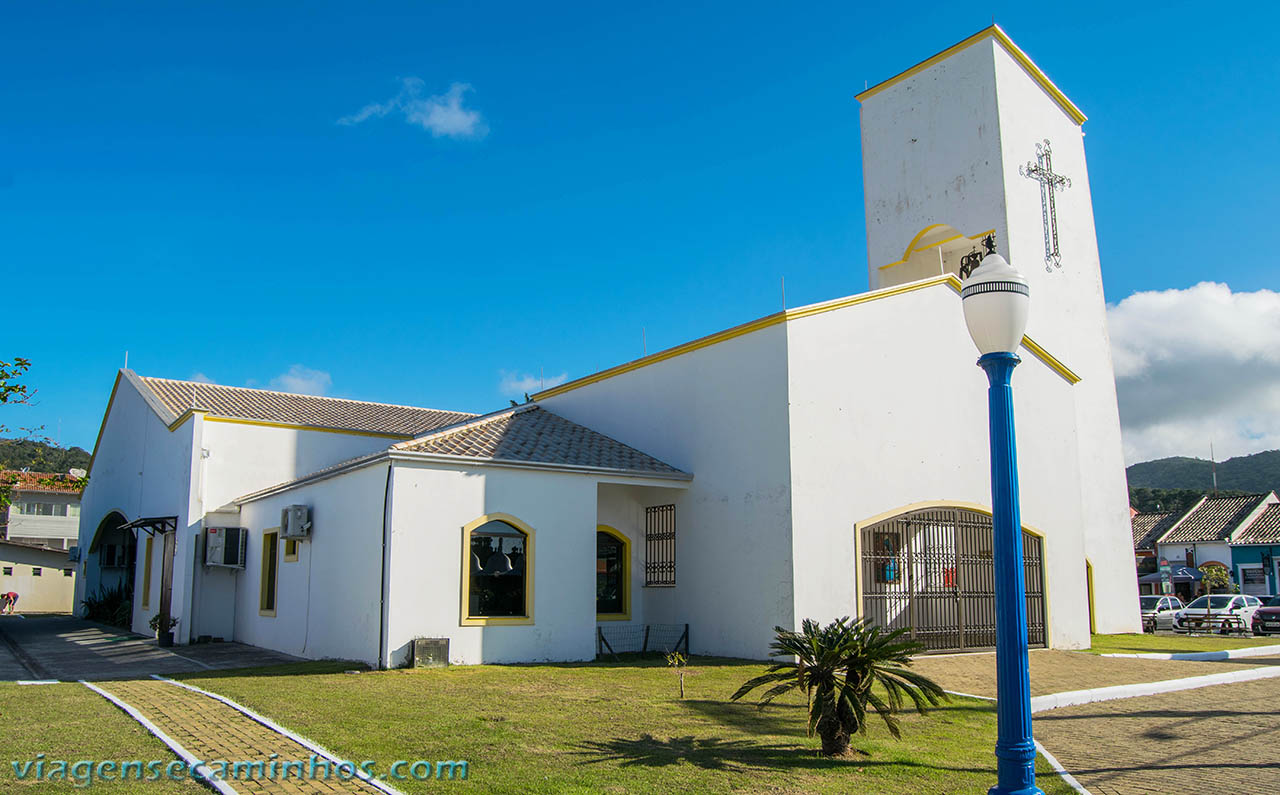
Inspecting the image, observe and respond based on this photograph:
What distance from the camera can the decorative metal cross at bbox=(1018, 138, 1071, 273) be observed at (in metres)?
23.1

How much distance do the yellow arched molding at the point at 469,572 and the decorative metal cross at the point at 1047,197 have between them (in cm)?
1551

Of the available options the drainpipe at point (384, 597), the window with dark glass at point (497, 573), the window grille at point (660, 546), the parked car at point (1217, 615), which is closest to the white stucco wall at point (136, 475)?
the drainpipe at point (384, 597)

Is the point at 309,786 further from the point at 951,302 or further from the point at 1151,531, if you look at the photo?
the point at 1151,531

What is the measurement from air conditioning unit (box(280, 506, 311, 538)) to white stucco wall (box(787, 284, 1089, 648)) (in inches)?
356

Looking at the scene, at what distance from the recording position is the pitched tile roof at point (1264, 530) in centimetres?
4438

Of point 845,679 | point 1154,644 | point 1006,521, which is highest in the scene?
point 1006,521

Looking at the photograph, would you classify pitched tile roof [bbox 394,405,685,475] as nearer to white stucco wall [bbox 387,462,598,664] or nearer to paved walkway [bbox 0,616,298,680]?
white stucco wall [bbox 387,462,598,664]

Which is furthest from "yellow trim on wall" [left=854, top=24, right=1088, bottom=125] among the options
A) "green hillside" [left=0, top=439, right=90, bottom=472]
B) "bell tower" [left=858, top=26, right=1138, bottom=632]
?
"green hillside" [left=0, top=439, right=90, bottom=472]

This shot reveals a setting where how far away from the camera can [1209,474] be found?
99938 mm

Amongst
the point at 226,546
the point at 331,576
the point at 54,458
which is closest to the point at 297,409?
the point at 226,546

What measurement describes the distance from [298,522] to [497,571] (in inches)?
178

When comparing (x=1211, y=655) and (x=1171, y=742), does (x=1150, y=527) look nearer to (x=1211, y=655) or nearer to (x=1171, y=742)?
(x=1211, y=655)

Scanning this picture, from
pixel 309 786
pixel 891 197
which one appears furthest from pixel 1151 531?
pixel 309 786

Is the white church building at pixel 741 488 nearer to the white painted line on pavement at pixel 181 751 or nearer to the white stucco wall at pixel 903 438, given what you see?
the white stucco wall at pixel 903 438
